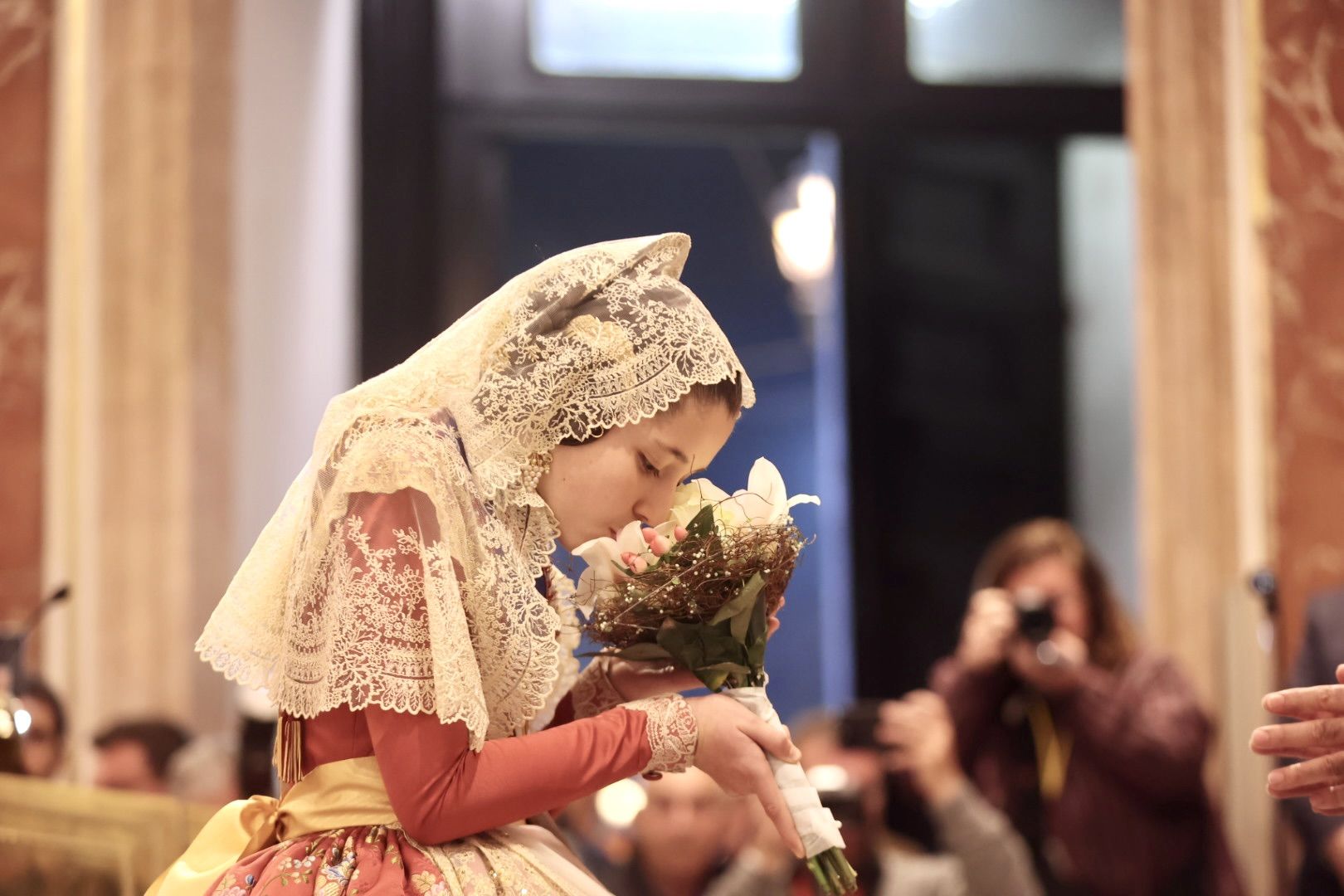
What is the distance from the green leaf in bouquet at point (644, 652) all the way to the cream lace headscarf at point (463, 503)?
0.09 meters

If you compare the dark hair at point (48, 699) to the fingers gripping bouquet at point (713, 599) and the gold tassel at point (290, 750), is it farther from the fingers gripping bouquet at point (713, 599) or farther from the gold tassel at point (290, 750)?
the fingers gripping bouquet at point (713, 599)

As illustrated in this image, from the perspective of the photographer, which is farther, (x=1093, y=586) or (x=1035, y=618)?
(x=1093, y=586)

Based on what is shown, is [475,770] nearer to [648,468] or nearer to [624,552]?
[624,552]

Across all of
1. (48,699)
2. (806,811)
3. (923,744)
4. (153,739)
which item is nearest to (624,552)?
(806,811)

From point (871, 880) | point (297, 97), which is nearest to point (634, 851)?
point (871, 880)

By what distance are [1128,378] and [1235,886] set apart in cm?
253

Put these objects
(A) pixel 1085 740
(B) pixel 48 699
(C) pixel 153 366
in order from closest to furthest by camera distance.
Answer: (B) pixel 48 699 < (A) pixel 1085 740 < (C) pixel 153 366

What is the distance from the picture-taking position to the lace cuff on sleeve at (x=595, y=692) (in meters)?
2.06

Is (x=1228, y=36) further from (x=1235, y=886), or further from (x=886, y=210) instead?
(x=1235, y=886)

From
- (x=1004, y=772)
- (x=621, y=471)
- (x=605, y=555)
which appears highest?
(x=621, y=471)

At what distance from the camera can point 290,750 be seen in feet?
6.03

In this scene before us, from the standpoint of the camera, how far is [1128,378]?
239 inches

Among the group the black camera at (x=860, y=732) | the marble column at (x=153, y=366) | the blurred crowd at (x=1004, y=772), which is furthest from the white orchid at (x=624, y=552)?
the marble column at (x=153, y=366)

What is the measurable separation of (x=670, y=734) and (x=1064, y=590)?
2.74 m
